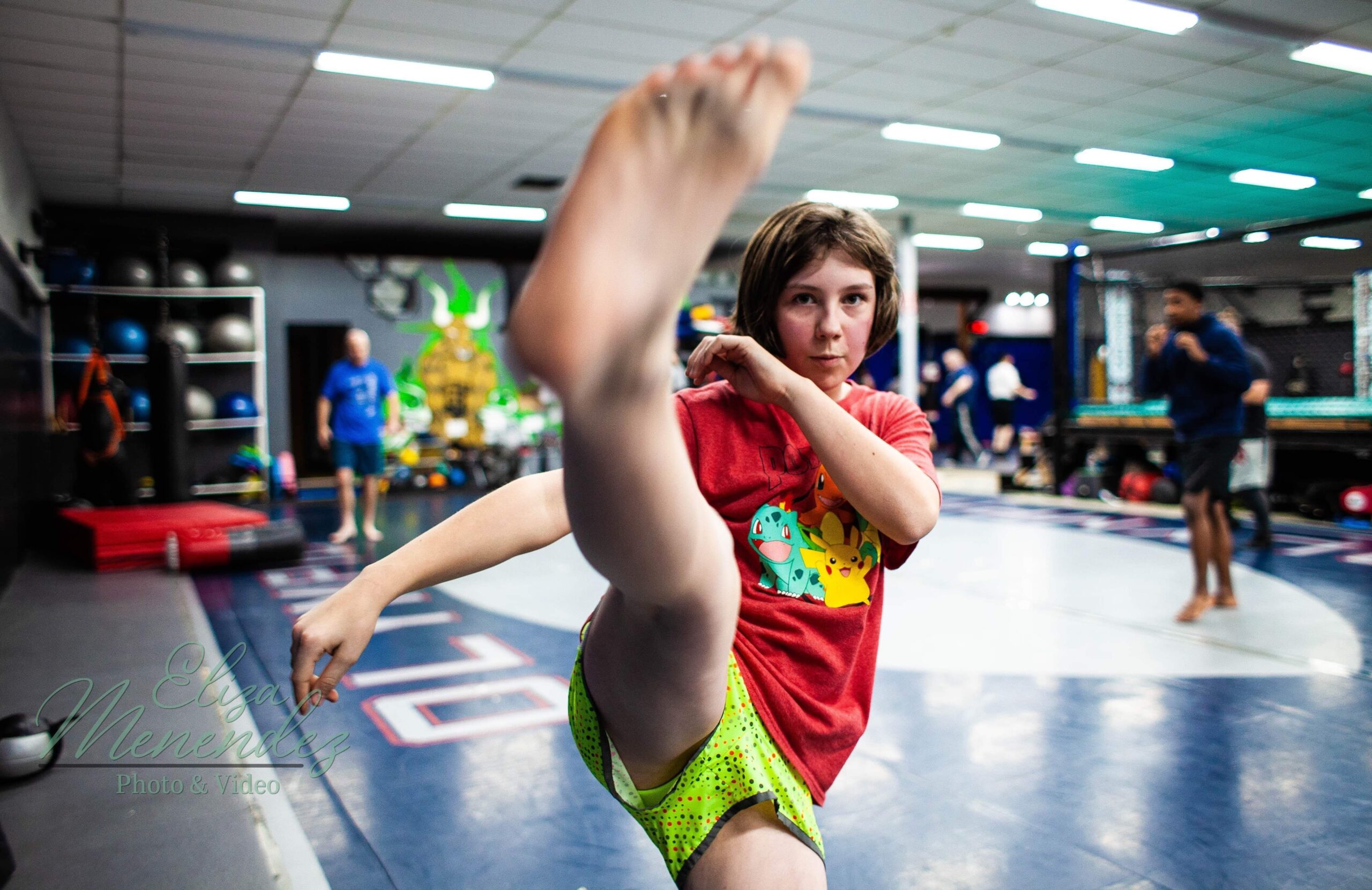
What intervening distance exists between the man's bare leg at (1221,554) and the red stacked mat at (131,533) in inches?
222

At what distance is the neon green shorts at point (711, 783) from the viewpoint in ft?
3.41

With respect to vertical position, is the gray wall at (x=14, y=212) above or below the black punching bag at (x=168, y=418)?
above

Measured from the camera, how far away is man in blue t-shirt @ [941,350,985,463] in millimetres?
15055

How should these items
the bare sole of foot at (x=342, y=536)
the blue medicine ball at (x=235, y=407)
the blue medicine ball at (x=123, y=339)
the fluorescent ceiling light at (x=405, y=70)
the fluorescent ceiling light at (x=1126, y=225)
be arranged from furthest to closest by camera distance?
the fluorescent ceiling light at (x=1126, y=225) → the blue medicine ball at (x=235, y=407) → the blue medicine ball at (x=123, y=339) → the bare sole of foot at (x=342, y=536) → the fluorescent ceiling light at (x=405, y=70)

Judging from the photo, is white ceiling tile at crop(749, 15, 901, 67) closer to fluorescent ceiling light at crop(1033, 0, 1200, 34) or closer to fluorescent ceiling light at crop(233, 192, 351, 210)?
fluorescent ceiling light at crop(1033, 0, 1200, 34)

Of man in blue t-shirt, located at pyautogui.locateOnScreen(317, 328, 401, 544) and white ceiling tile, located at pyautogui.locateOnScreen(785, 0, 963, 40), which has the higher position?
white ceiling tile, located at pyautogui.locateOnScreen(785, 0, 963, 40)

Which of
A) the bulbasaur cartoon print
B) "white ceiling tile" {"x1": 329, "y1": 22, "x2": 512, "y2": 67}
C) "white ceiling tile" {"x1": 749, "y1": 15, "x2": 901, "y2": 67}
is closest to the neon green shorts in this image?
the bulbasaur cartoon print

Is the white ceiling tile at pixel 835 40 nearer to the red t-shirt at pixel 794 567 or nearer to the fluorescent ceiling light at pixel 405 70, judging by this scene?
the fluorescent ceiling light at pixel 405 70

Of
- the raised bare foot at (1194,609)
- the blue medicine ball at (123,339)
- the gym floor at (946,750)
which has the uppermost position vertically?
the blue medicine ball at (123,339)

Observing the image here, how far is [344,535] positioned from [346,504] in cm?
30

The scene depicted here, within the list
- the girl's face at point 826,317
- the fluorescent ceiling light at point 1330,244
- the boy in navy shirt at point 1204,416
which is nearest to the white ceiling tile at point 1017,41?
the boy in navy shirt at point 1204,416

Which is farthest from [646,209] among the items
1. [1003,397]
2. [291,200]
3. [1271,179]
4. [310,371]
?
[1003,397]

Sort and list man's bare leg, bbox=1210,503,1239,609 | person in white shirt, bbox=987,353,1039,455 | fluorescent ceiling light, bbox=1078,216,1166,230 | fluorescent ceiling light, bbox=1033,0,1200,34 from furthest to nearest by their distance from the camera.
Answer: person in white shirt, bbox=987,353,1039,455
fluorescent ceiling light, bbox=1078,216,1166,230
fluorescent ceiling light, bbox=1033,0,1200,34
man's bare leg, bbox=1210,503,1239,609

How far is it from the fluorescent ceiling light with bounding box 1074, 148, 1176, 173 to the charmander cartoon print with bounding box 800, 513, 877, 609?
10211 millimetres
